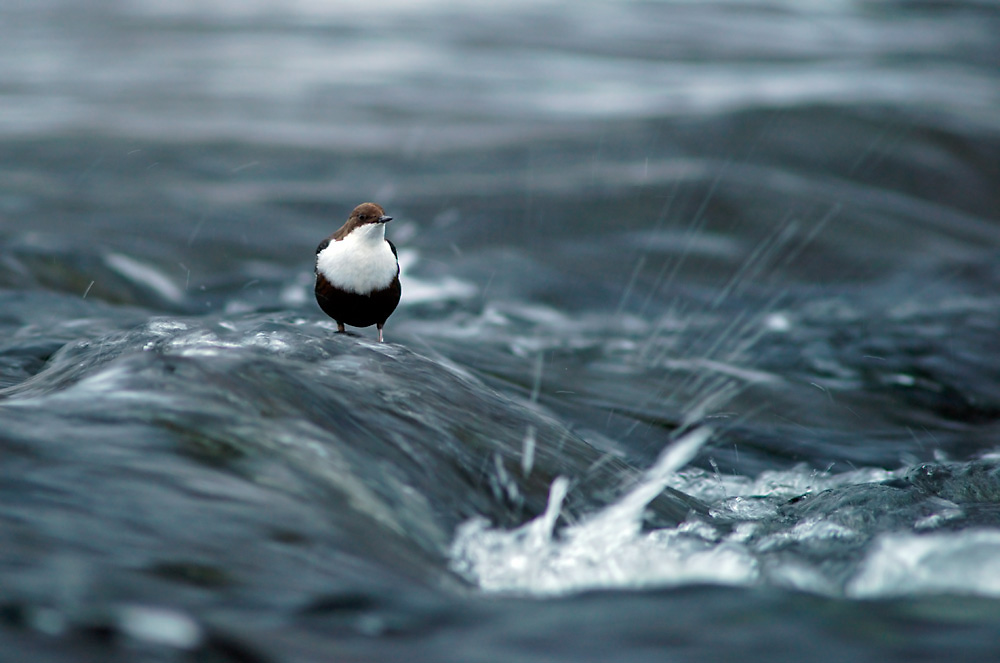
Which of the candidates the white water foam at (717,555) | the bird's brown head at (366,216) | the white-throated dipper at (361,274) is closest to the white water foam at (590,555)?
the white water foam at (717,555)

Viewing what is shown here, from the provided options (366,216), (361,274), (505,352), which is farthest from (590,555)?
(505,352)

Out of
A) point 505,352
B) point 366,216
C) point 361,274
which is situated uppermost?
point 505,352

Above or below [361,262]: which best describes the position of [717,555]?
below

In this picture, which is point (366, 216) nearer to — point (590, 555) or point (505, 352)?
point (590, 555)

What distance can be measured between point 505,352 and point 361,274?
237 centimetres

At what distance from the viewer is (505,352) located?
19.3 ft

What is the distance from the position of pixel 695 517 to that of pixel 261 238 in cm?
585

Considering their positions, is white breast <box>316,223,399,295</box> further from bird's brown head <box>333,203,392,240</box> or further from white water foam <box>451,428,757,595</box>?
white water foam <box>451,428,757,595</box>

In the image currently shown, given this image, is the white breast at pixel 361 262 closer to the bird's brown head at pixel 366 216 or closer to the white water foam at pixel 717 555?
the bird's brown head at pixel 366 216

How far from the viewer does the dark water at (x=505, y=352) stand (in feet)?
6.63

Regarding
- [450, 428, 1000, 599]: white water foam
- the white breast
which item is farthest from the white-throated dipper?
[450, 428, 1000, 599]: white water foam

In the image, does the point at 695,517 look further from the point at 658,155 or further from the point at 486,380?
the point at 658,155

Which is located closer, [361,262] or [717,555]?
[717,555]

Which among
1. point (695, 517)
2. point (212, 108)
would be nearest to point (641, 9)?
point (212, 108)
